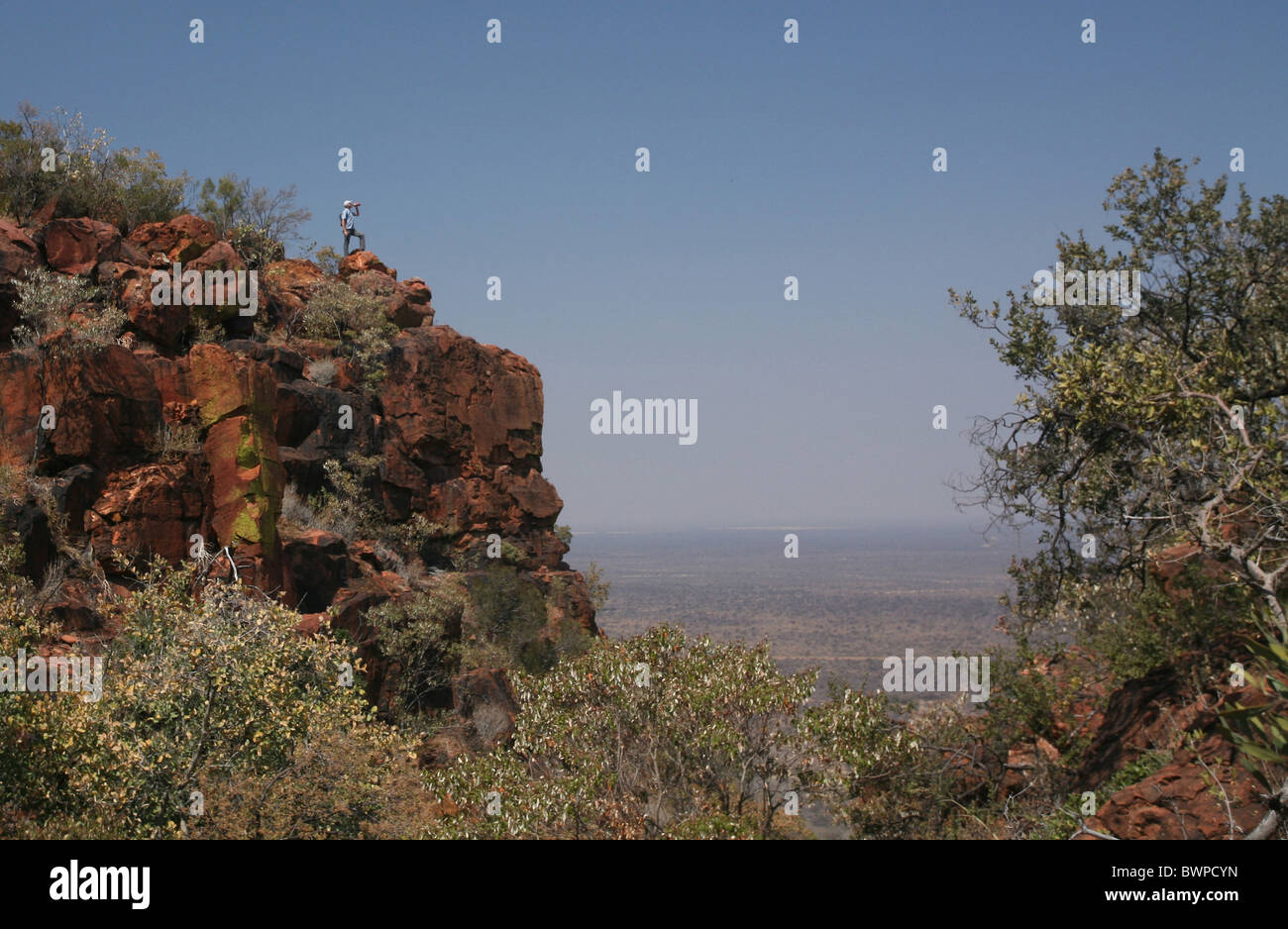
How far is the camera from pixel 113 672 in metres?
10.5

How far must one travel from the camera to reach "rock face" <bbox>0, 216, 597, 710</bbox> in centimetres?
1625

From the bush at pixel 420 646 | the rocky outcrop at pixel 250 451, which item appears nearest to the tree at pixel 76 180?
the rocky outcrop at pixel 250 451

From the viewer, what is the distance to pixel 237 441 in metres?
18.4

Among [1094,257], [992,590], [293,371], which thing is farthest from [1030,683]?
[992,590]

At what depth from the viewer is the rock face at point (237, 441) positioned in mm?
16250

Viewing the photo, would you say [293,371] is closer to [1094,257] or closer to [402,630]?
[402,630]

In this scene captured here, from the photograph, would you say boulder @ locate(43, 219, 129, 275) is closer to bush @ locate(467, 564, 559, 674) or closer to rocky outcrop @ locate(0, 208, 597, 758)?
rocky outcrop @ locate(0, 208, 597, 758)

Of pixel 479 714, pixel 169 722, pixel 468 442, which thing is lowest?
pixel 479 714

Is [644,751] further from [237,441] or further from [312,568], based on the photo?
[237,441]

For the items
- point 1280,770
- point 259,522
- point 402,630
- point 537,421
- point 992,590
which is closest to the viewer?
point 1280,770

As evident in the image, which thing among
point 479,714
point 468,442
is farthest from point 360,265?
point 479,714

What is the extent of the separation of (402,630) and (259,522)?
450cm

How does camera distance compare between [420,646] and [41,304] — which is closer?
[41,304]
